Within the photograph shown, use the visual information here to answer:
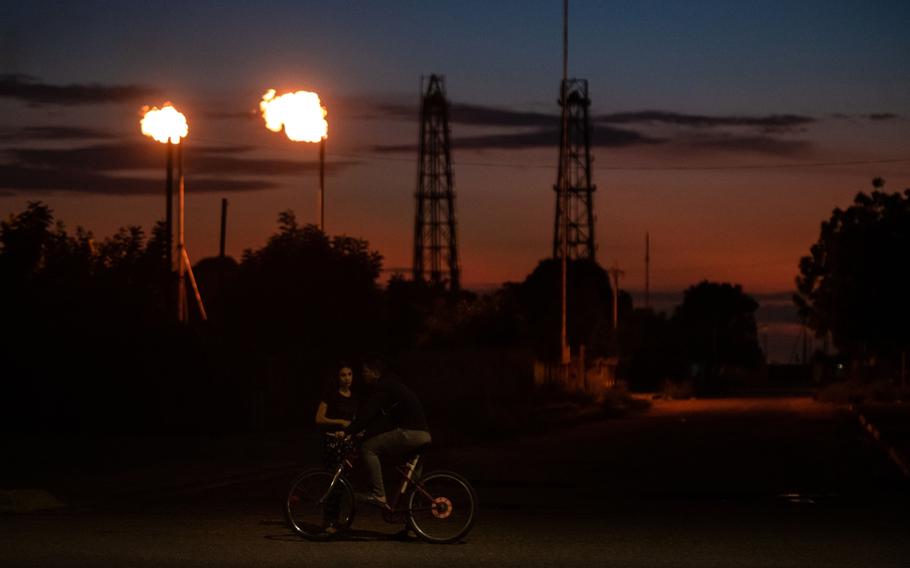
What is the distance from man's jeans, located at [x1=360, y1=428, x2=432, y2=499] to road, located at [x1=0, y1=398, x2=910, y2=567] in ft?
1.95

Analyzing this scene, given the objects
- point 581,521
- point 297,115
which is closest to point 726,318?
point 297,115

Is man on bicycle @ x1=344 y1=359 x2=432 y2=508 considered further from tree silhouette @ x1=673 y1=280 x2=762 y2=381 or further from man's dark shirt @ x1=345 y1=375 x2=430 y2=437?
tree silhouette @ x1=673 y1=280 x2=762 y2=381

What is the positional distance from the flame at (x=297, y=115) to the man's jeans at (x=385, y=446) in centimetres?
2483

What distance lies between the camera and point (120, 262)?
36375mm

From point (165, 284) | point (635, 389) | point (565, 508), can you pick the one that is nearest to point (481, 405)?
point (165, 284)

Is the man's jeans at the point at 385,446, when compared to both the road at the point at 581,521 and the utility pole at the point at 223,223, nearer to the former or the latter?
the road at the point at 581,521

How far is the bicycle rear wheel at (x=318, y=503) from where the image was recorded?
13.6m

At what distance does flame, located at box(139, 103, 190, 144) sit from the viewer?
3709 centimetres

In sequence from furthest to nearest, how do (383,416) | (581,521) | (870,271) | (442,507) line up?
(870,271)
(581,521)
(383,416)
(442,507)

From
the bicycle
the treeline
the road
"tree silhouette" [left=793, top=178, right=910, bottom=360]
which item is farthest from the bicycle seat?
"tree silhouette" [left=793, top=178, right=910, bottom=360]

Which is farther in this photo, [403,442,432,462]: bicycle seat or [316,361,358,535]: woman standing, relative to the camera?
[316,361,358,535]: woman standing

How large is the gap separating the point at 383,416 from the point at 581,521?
305 cm

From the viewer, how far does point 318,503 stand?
13.5m

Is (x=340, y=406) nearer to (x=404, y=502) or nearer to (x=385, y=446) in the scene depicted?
(x=385, y=446)
